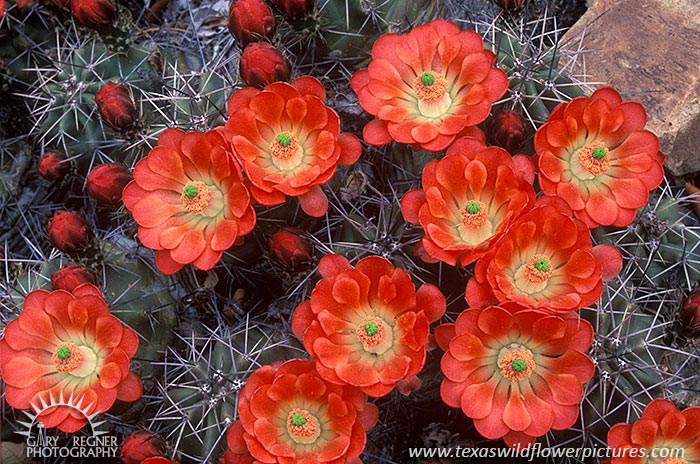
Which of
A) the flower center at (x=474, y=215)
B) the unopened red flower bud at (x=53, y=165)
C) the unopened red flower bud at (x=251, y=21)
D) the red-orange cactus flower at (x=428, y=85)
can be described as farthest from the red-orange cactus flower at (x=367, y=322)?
the unopened red flower bud at (x=53, y=165)

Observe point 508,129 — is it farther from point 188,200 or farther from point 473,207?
point 188,200

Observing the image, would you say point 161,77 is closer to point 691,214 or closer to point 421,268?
point 421,268

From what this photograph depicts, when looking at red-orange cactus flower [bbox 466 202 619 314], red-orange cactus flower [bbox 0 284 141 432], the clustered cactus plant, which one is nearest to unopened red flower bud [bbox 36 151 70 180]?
the clustered cactus plant

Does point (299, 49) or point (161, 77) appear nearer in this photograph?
point (299, 49)

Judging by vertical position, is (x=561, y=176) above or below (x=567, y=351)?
above

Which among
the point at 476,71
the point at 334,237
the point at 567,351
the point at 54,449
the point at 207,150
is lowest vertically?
the point at 54,449

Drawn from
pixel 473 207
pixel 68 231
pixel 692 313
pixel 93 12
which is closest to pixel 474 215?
pixel 473 207

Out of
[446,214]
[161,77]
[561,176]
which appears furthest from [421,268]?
[161,77]
